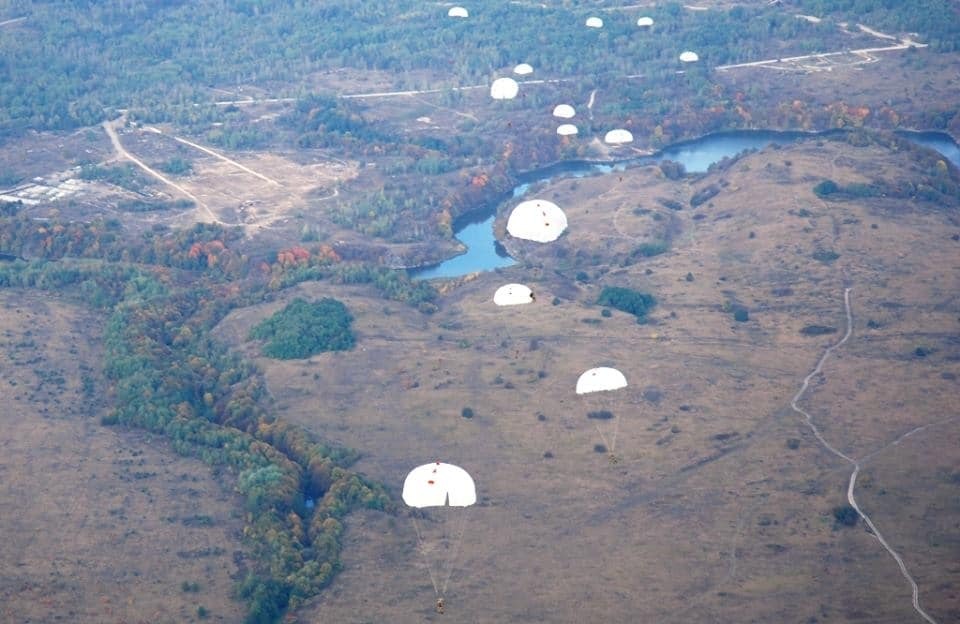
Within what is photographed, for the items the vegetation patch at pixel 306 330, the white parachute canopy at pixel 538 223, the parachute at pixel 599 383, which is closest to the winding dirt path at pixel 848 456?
the parachute at pixel 599 383

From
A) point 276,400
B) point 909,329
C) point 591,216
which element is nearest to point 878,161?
point 591,216

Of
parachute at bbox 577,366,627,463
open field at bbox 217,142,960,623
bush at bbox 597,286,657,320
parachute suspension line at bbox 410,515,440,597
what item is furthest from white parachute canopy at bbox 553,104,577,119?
parachute suspension line at bbox 410,515,440,597

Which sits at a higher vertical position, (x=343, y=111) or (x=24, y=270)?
(x=24, y=270)

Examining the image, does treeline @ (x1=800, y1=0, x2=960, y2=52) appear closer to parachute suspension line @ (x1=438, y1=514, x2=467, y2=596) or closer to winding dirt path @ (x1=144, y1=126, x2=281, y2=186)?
winding dirt path @ (x1=144, y1=126, x2=281, y2=186)

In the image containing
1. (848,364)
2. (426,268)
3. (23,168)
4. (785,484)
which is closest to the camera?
(785,484)

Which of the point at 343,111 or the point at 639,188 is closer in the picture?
the point at 639,188

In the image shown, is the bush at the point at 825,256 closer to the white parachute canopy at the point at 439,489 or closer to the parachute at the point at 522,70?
the white parachute canopy at the point at 439,489

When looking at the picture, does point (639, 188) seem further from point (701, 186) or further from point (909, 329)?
point (909, 329)
